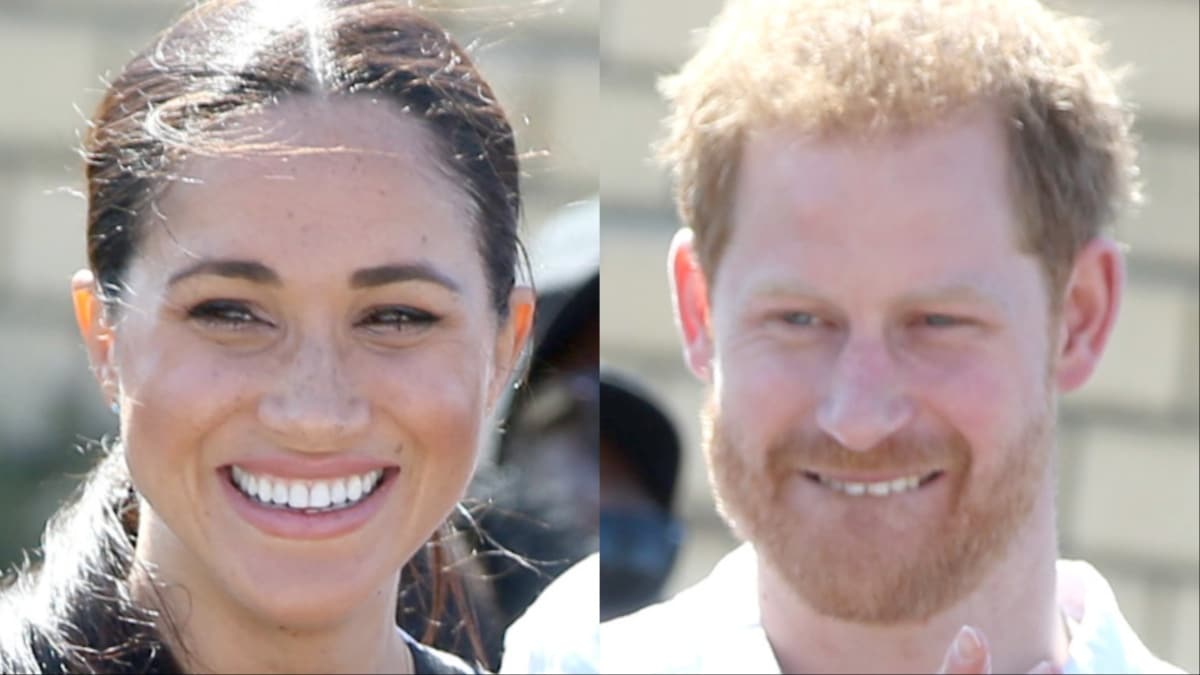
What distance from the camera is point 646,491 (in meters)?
3.98

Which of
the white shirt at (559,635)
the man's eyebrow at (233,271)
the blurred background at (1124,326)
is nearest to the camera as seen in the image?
the man's eyebrow at (233,271)

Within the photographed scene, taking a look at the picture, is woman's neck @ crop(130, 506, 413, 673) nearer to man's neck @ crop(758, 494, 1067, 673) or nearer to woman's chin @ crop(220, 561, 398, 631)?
woman's chin @ crop(220, 561, 398, 631)

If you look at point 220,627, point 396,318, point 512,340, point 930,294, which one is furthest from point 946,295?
point 220,627

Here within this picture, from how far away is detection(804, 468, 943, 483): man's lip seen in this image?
111 inches

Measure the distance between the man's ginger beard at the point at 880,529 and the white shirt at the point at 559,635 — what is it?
0.29 meters

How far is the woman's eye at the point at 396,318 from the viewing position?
271 cm

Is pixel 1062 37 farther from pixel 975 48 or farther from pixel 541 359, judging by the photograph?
pixel 541 359

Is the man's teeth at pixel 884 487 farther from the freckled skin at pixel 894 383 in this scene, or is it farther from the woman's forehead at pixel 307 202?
the woman's forehead at pixel 307 202

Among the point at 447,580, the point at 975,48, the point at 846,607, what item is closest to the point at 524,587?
the point at 447,580

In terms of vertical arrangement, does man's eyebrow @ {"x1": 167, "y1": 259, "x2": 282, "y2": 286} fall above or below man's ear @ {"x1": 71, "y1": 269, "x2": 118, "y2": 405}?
above

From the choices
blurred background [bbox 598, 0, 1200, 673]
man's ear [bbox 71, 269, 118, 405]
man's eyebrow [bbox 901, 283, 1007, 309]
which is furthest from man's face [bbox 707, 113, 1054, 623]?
blurred background [bbox 598, 0, 1200, 673]

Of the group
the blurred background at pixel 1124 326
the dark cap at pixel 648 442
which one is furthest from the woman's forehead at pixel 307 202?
the blurred background at pixel 1124 326

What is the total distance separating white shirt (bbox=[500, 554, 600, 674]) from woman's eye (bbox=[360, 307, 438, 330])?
50 cm

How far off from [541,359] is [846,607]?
4.16 ft
